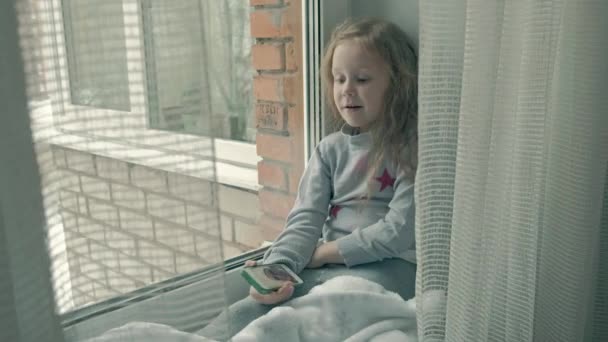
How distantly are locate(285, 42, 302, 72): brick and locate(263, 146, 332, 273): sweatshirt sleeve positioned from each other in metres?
0.24

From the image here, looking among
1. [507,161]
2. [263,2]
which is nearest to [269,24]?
[263,2]

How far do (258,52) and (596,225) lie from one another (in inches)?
37.1

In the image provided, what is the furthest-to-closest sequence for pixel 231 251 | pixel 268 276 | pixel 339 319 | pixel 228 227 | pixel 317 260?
pixel 228 227 → pixel 231 251 → pixel 317 260 → pixel 268 276 → pixel 339 319

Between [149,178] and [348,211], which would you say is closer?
[149,178]

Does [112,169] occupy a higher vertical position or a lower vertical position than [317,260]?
higher

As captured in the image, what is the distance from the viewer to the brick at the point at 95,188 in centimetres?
44

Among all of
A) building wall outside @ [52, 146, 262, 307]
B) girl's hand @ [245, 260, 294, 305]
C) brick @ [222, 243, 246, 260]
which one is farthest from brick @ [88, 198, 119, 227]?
brick @ [222, 243, 246, 260]

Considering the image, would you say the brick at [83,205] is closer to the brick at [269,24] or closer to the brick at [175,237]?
the brick at [175,237]

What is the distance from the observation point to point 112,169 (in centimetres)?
45

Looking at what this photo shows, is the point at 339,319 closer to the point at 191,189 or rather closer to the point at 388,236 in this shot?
the point at 388,236

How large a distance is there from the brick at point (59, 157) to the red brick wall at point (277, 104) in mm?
1021

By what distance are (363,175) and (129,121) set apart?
2.76 feet

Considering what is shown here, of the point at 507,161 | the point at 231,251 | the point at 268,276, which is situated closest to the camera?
the point at 507,161

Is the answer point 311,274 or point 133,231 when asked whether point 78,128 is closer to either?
point 133,231
